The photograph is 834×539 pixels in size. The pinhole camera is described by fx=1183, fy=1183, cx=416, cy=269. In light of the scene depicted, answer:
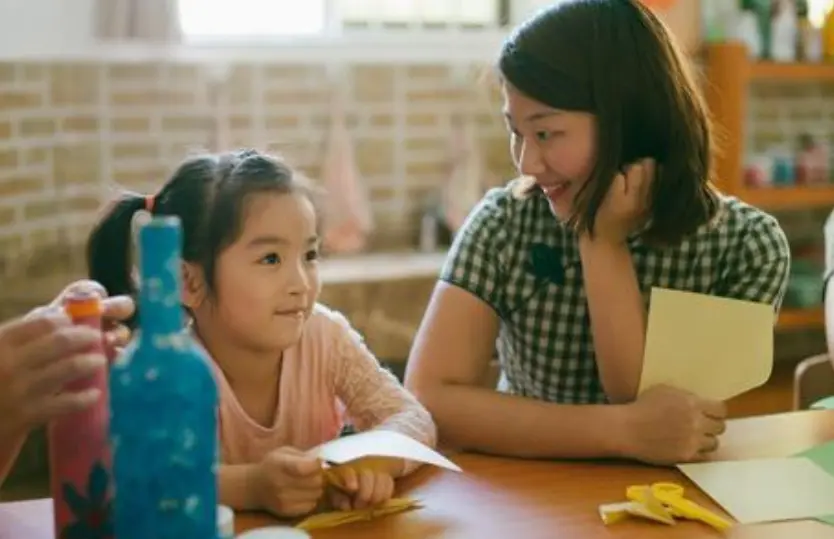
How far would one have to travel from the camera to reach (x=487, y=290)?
1603mm

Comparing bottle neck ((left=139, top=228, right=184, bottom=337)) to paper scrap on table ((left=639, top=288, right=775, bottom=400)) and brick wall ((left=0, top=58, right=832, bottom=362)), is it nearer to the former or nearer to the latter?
paper scrap on table ((left=639, top=288, right=775, bottom=400))

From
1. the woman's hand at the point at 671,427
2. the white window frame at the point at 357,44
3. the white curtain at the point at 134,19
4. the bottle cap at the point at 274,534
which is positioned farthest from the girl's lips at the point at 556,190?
the white window frame at the point at 357,44

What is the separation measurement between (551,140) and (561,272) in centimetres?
23

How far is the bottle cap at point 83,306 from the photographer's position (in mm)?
958

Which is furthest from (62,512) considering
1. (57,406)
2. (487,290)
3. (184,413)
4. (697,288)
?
(697,288)

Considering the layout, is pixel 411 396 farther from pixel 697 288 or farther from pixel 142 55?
pixel 142 55

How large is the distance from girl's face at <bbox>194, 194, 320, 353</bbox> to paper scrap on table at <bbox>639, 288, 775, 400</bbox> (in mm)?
416

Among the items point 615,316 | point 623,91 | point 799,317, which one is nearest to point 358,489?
point 615,316

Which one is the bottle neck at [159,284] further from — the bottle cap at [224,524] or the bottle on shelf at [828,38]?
the bottle on shelf at [828,38]

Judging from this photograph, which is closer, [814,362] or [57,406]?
[57,406]

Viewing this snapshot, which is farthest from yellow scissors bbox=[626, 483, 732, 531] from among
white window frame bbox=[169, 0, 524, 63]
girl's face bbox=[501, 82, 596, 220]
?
white window frame bbox=[169, 0, 524, 63]

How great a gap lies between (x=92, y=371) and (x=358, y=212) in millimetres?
2404

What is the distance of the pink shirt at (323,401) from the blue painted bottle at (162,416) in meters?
0.44

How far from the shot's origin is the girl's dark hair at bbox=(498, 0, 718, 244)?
1466 mm
